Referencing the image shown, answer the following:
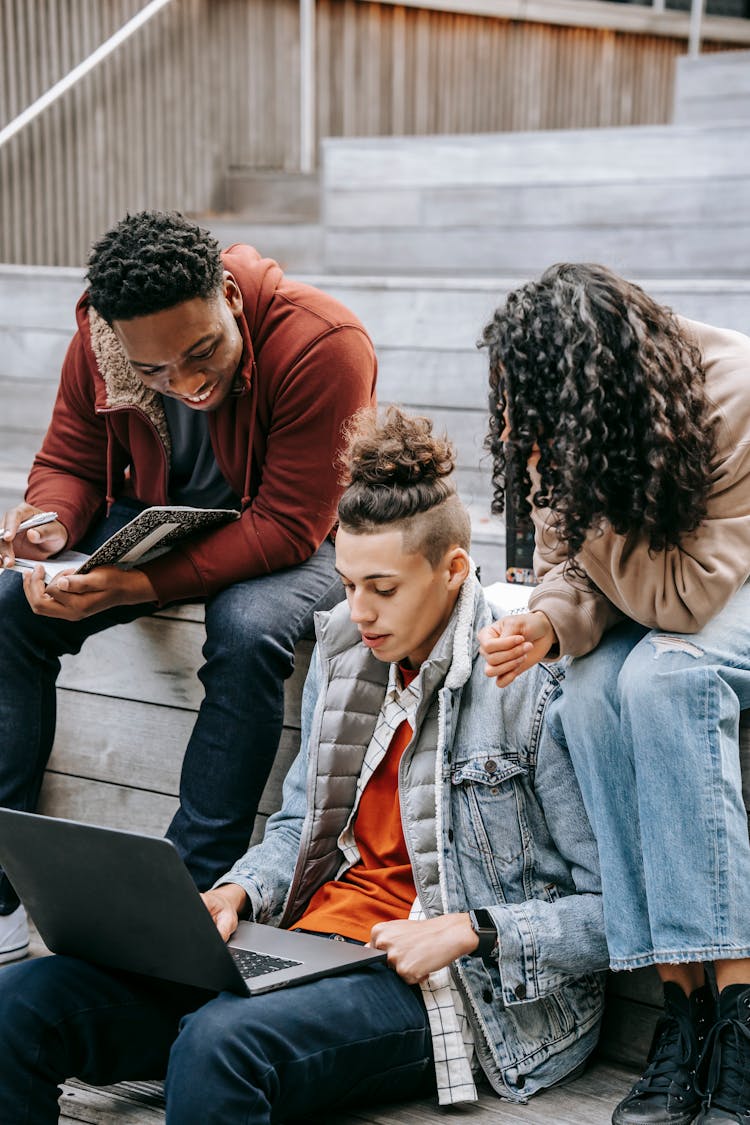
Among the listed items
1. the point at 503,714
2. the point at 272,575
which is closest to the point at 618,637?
the point at 503,714

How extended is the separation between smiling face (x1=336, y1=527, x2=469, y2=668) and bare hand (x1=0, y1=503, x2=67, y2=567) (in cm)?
62

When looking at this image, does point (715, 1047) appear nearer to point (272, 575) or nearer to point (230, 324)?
point (272, 575)

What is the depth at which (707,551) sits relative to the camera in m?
1.34

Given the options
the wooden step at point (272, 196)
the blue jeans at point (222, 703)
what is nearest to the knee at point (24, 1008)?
the blue jeans at point (222, 703)

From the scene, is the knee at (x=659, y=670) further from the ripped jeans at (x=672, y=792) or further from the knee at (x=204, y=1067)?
the knee at (x=204, y=1067)

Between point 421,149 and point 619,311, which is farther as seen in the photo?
point 421,149

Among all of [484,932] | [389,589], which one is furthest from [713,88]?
[484,932]

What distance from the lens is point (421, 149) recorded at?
3.19 meters

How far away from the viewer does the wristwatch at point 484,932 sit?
1.37m

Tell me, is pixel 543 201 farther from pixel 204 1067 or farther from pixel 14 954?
pixel 204 1067

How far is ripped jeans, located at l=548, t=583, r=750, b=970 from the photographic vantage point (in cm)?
130

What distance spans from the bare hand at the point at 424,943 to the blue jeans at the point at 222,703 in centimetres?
41

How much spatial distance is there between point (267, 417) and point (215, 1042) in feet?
2.99

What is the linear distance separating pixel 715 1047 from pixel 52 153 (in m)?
3.13
